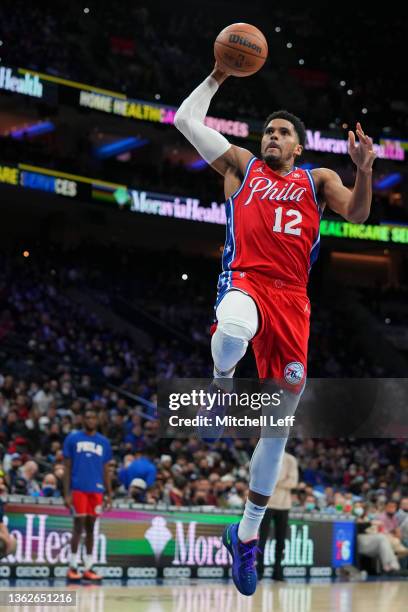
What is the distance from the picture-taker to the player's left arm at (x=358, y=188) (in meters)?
6.32

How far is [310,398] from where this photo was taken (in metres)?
6.86

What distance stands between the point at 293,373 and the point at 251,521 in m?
1.09

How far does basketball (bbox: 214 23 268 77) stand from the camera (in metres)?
6.85

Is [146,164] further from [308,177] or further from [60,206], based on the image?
[308,177]

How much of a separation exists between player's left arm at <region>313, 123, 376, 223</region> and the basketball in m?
0.95

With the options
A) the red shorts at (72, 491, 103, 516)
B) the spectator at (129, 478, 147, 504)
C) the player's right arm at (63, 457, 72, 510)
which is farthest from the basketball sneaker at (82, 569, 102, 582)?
the spectator at (129, 478, 147, 504)

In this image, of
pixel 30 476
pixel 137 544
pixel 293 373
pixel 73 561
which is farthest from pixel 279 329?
pixel 30 476

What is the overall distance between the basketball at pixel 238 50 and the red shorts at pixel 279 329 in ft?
4.83

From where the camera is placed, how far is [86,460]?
1227cm

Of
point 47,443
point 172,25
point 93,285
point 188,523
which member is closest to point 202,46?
point 172,25

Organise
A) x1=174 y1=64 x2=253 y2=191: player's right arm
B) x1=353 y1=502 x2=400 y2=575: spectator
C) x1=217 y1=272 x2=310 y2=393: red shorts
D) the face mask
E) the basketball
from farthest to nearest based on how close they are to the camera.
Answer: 1. x1=353 y1=502 x2=400 y2=575: spectator
2. the face mask
3. the basketball
4. x1=174 y1=64 x2=253 y2=191: player's right arm
5. x1=217 y1=272 x2=310 y2=393: red shorts

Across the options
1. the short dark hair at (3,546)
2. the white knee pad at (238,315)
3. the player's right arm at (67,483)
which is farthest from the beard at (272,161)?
the player's right arm at (67,483)
